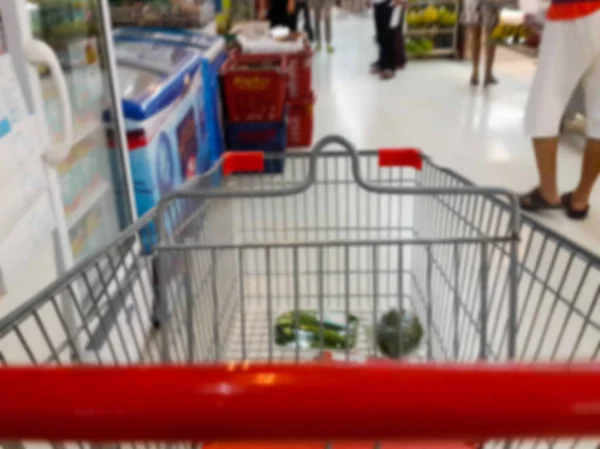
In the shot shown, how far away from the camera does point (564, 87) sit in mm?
2504

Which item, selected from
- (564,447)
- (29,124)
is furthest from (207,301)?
(564,447)

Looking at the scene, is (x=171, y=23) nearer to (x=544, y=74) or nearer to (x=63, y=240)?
(x=544, y=74)

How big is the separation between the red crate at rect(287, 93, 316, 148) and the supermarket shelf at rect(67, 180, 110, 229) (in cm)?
187

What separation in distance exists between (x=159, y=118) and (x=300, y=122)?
167 cm

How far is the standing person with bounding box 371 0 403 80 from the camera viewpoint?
589 centimetres

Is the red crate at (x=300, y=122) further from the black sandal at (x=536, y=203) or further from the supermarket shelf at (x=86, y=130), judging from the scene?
the supermarket shelf at (x=86, y=130)

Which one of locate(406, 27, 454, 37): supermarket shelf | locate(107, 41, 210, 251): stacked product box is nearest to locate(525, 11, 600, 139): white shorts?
locate(107, 41, 210, 251): stacked product box

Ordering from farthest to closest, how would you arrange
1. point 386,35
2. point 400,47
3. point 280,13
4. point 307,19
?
point 307,19, point 400,47, point 280,13, point 386,35

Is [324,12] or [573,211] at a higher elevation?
[324,12]

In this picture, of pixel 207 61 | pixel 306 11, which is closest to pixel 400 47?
pixel 306 11

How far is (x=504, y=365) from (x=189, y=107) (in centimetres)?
230

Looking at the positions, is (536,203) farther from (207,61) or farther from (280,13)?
(280,13)

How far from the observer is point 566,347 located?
1700mm

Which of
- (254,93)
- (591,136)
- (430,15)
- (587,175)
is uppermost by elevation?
(430,15)
